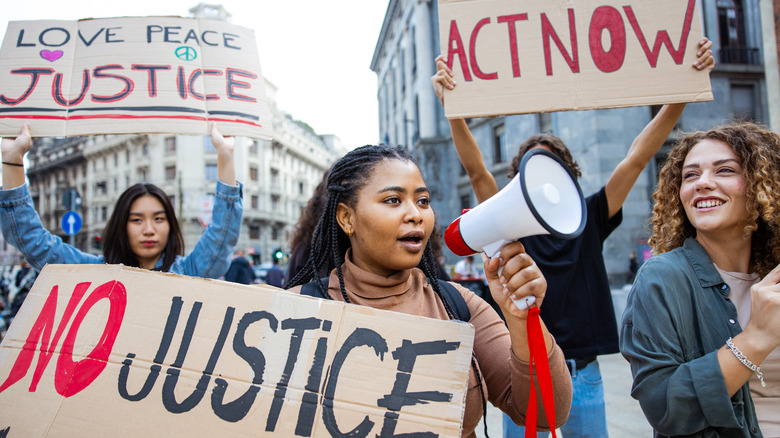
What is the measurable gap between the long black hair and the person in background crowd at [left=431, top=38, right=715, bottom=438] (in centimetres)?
155

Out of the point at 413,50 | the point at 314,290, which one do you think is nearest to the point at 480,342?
the point at 314,290

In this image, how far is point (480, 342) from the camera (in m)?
1.50

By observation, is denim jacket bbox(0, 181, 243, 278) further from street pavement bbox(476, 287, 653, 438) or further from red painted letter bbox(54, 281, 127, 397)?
street pavement bbox(476, 287, 653, 438)

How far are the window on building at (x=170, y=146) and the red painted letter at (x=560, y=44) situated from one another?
147ft

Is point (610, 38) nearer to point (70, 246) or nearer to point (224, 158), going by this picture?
Answer: point (224, 158)

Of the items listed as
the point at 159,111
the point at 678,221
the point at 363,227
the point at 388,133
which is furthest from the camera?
the point at 388,133

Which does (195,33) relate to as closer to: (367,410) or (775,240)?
(367,410)

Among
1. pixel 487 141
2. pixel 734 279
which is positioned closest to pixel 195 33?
pixel 734 279

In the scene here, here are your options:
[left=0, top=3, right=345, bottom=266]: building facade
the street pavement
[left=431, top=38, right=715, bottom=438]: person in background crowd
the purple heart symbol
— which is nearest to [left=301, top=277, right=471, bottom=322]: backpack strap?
[left=431, top=38, right=715, bottom=438]: person in background crowd

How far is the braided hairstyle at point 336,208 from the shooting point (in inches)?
62.7

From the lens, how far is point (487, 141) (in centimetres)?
1908

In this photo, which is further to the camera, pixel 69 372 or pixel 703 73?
pixel 703 73

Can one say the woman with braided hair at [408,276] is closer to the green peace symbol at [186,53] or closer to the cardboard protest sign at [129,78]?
the cardboard protest sign at [129,78]

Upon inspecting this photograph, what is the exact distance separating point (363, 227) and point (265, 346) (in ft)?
1.45
